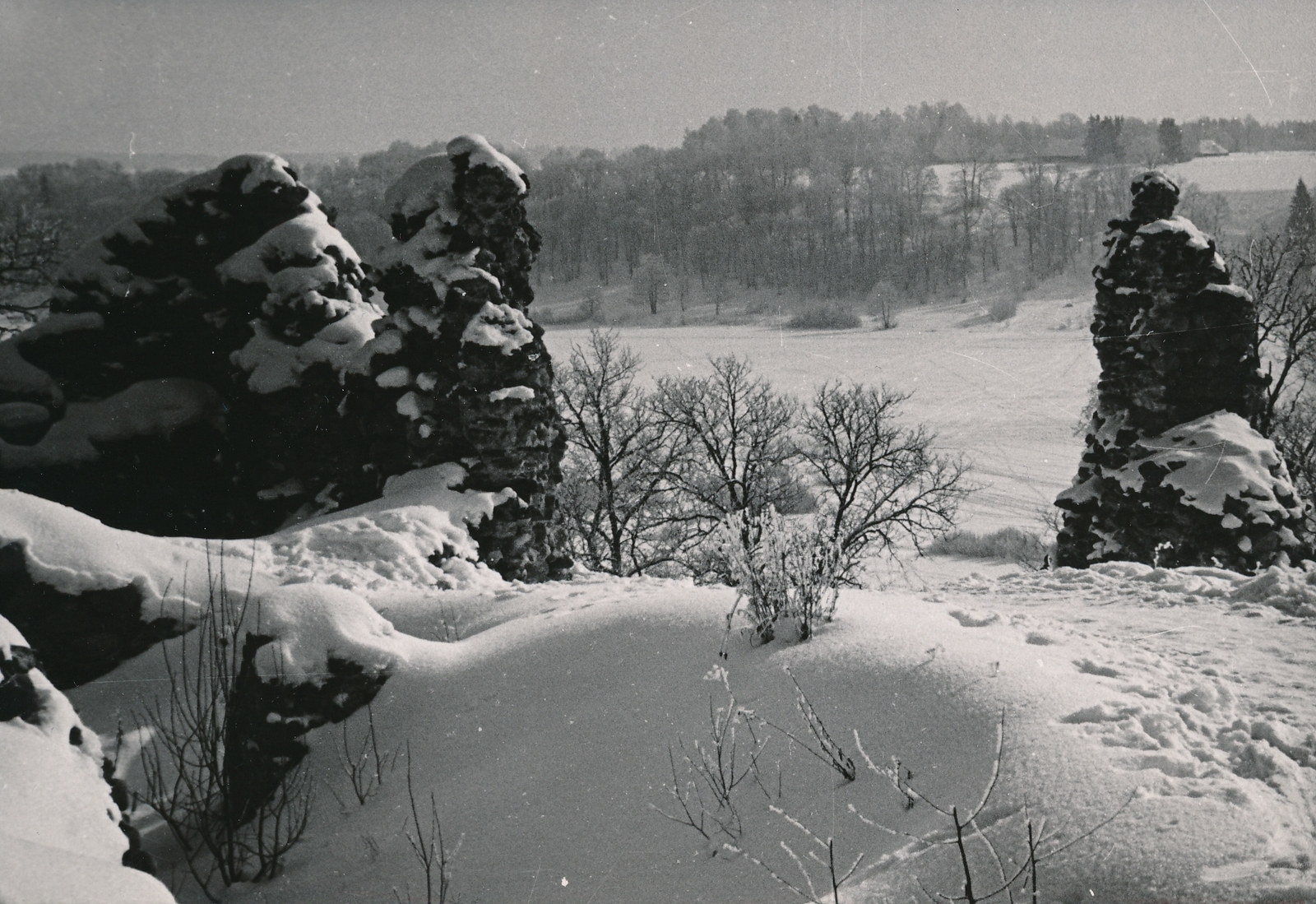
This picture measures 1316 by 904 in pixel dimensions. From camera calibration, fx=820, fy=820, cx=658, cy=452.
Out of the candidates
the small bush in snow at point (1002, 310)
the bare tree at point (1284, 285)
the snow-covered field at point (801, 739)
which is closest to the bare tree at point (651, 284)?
the small bush in snow at point (1002, 310)

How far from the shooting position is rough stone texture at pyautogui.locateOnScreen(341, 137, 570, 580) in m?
13.1

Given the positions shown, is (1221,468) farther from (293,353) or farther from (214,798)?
(293,353)

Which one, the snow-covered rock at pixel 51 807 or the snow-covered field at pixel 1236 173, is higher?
the snow-covered field at pixel 1236 173

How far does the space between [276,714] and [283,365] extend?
1035cm

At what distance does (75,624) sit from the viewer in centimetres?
619

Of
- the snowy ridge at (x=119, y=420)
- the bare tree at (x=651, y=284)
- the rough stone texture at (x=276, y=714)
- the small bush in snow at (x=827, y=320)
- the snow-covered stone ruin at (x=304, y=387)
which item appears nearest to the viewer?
the rough stone texture at (x=276, y=714)

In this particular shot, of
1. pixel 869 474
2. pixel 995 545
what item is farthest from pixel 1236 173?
pixel 869 474

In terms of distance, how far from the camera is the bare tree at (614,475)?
88.4ft

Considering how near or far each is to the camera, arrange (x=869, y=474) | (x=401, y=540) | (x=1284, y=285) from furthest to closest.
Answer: (x=869, y=474) → (x=1284, y=285) → (x=401, y=540)

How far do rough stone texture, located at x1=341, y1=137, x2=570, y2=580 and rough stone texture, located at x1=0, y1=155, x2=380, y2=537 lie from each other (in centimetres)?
160

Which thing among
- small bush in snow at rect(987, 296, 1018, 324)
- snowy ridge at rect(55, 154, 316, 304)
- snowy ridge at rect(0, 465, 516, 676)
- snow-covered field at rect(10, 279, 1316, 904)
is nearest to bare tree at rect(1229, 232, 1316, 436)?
snow-covered field at rect(10, 279, 1316, 904)

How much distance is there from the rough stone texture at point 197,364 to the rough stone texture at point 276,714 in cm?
941

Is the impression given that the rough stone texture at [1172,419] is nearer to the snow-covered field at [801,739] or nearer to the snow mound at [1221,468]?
the snow mound at [1221,468]

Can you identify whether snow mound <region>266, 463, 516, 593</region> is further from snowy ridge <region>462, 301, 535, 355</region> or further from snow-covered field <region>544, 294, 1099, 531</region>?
snow-covered field <region>544, 294, 1099, 531</region>
